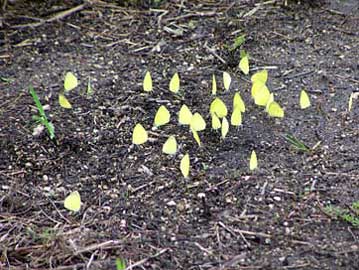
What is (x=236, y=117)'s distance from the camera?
6.27 ft

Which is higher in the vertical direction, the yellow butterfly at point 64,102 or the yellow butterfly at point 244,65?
the yellow butterfly at point 244,65

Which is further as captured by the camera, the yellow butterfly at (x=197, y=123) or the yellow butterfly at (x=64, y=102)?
the yellow butterfly at (x=64, y=102)

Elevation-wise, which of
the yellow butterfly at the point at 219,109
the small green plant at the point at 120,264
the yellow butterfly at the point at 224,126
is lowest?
the small green plant at the point at 120,264

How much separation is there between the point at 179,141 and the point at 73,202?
1.29 ft

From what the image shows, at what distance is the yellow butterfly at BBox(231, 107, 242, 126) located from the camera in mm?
1905

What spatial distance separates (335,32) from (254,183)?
0.91 meters

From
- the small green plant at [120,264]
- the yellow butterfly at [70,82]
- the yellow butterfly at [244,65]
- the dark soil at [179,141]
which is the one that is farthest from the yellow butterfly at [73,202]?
the yellow butterfly at [244,65]

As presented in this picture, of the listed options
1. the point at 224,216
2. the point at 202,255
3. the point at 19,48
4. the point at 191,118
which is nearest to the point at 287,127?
the point at 191,118

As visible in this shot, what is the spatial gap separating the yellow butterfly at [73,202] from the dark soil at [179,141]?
0.03 m

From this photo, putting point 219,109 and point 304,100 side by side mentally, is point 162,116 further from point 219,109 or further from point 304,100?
point 304,100

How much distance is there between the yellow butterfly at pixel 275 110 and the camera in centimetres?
195

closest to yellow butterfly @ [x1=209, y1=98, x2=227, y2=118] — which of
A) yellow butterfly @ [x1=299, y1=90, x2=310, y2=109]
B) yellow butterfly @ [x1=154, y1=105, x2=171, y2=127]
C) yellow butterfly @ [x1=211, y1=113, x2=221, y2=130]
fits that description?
yellow butterfly @ [x1=211, y1=113, x2=221, y2=130]

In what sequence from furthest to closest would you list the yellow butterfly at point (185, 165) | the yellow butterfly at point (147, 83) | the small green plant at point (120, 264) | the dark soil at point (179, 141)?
the yellow butterfly at point (147, 83) < the yellow butterfly at point (185, 165) < the dark soil at point (179, 141) < the small green plant at point (120, 264)

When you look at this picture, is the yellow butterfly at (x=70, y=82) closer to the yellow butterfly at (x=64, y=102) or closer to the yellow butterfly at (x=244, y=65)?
the yellow butterfly at (x=64, y=102)
